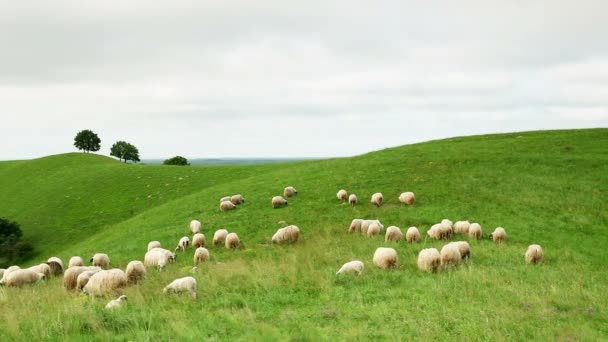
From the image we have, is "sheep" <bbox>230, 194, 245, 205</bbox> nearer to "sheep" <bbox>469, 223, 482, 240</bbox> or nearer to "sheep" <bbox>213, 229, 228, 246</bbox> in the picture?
"sheep" <bbox>213, 229, 228, 246</bbox>

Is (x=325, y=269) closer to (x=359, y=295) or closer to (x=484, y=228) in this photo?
(x=359, y=295)

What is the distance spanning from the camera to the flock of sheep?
14.0 metres

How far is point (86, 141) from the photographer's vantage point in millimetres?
115062

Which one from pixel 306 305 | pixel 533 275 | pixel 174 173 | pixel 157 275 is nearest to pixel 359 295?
pixel 306 305

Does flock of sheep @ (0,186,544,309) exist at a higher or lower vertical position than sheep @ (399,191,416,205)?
lower

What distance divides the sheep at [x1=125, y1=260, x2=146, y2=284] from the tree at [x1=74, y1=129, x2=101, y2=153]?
11228cm

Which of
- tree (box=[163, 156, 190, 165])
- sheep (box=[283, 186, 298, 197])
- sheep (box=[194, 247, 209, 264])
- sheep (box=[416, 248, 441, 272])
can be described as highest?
tree (box=[163, 156, 190, 165])

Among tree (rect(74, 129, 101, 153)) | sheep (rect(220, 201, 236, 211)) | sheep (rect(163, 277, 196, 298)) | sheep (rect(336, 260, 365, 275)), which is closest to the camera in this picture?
sheep (rect(163, 277, 196, 298))

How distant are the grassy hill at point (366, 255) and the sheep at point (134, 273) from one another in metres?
0.38

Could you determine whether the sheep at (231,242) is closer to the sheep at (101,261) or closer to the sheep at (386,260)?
the sheep at (101,261)

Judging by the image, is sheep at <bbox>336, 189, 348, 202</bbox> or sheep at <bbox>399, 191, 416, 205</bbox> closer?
sheep at <bbox>399, 191, 416, 205</bbox>

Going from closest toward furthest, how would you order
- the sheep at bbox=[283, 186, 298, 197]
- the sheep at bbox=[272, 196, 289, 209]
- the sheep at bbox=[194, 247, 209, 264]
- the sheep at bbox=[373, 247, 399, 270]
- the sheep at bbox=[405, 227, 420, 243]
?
the sheep at bbox=[373, 247, 399, 270]
the sheep at bbox=[194, 247, 209, 264]
the sheep at bbox=[405, 227, 420, 243]
the sheep at bbox=[272, 196, 289, 209]
the sheep at bbox=[283, 186, 298, 197]

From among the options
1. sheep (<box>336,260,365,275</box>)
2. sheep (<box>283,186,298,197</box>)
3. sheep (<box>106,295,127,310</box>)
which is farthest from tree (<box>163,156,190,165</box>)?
sheep (<box>106,295,127,310</box>)

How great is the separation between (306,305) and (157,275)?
7371 mm
